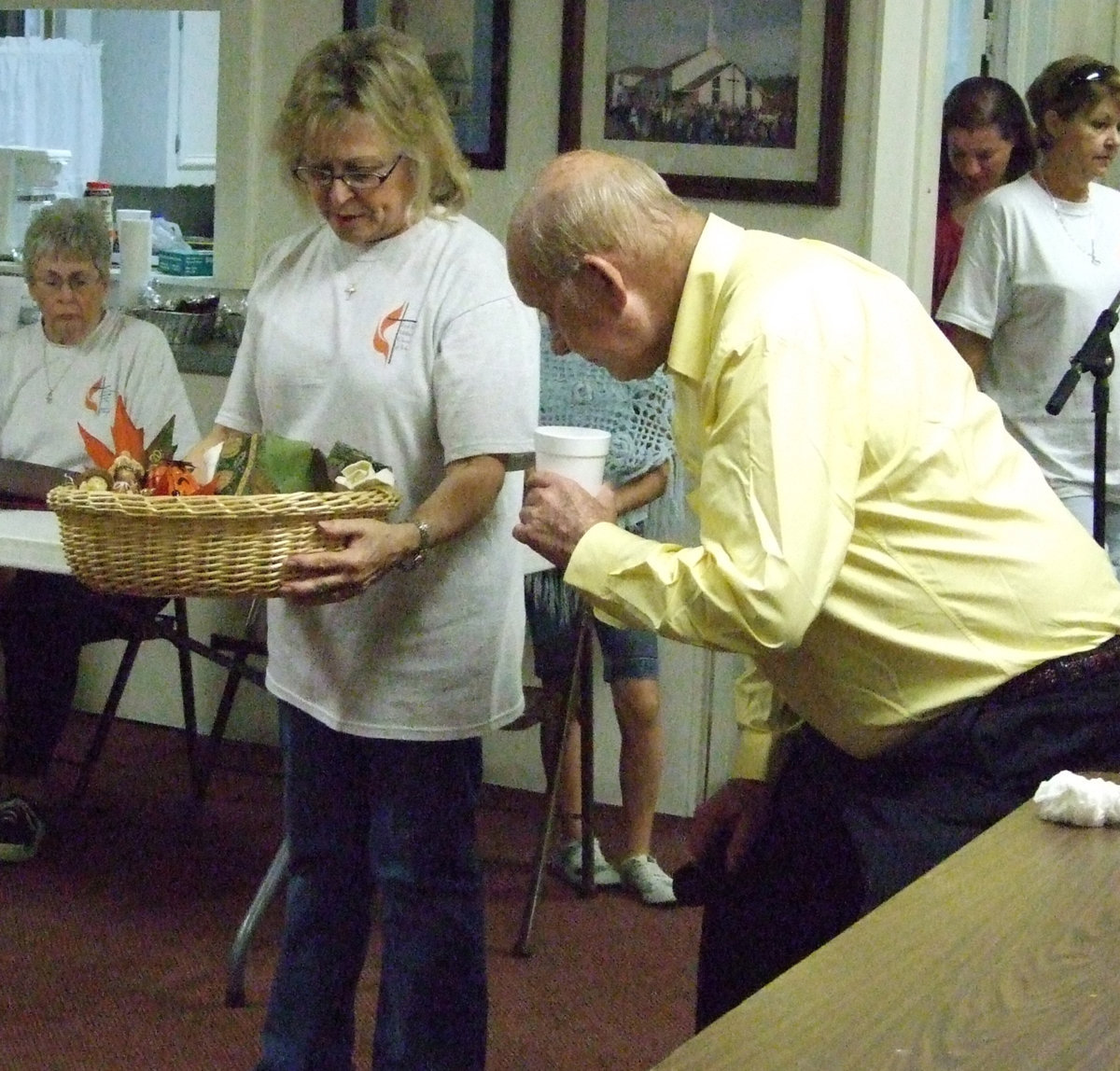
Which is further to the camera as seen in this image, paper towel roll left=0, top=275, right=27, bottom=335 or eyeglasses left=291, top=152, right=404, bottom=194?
paper towel roll left=0, top=275, right=27, bottom=335

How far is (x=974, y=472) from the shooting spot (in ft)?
4.97

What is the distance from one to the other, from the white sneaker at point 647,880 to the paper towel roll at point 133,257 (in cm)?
181

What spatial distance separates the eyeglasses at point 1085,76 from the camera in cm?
344

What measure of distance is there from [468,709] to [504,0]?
216 cm

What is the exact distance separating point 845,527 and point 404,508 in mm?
805

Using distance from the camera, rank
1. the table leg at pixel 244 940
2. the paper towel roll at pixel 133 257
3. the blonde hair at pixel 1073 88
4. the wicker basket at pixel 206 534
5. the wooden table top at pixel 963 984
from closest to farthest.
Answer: the wooden table top at pixel 963 984 < the wicker basket at pixel 206 534 < the table leg at pixel 244 940 < the blonde hair at pixel 1073 88 < the paper towel roll at pixel 133 257

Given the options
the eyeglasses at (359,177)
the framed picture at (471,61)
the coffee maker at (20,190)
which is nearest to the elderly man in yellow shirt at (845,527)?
the eyeglasses at (359,177)

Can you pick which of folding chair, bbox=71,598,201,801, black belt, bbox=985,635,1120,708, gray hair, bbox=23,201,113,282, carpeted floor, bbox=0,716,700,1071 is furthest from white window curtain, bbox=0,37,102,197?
black belt, bbox=985,635,1120,708

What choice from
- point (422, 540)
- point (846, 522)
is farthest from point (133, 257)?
point (846, 522)

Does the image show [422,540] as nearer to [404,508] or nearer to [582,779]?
[404,508]

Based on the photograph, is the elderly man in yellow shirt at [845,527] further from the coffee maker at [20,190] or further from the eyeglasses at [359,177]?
the coffee maker at [20,190]

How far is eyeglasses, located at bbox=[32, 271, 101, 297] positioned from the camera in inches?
146

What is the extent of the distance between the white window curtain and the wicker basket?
5.20 m

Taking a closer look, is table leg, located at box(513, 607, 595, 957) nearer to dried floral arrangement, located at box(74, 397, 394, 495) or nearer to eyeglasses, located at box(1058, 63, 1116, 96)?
dried floral arrangement, located at box(74, 397, 394, 495)
